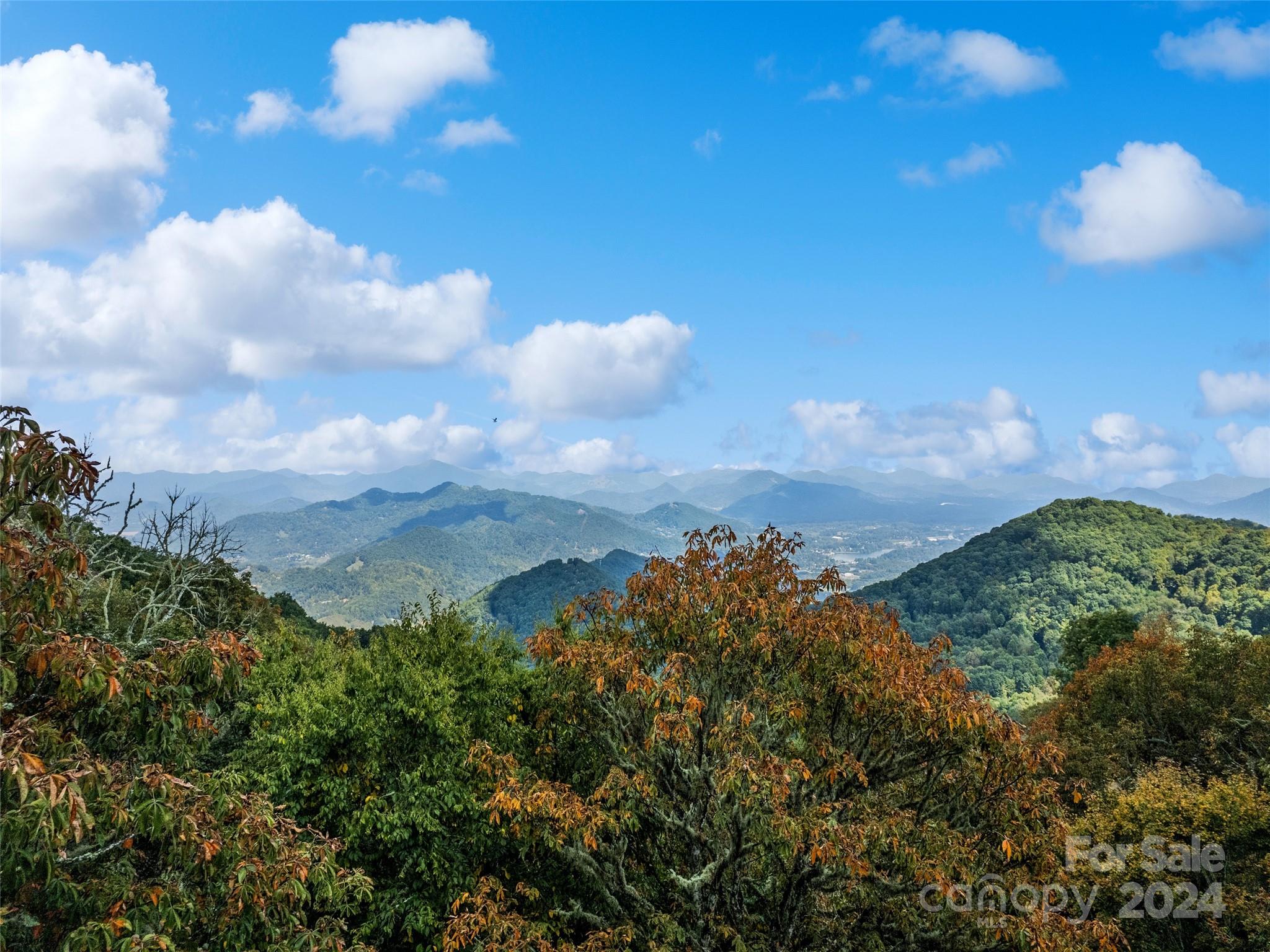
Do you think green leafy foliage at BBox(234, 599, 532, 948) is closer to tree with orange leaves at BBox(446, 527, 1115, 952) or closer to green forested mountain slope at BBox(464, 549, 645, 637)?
tree with orange leaves at BBox(446, 527, 1115, 952)

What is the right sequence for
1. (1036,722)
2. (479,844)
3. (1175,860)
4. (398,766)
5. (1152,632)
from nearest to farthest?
1. (479,844)
2. (398,766)
3. (1175,860)
4. (1036,722)
5. (1152,632)

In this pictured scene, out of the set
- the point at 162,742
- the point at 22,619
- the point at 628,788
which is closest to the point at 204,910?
the point at 162,742

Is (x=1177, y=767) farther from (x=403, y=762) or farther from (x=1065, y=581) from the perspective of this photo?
(x=1065, y=581)

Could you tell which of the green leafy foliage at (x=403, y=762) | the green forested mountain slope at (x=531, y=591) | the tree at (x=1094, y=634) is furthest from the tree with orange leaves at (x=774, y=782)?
the green forested mountain slope at (x=531, y=591)

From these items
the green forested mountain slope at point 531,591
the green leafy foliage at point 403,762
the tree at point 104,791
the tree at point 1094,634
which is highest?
the tree at point 104,791

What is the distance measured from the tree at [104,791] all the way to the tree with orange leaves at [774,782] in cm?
338

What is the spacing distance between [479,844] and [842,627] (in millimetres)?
6649

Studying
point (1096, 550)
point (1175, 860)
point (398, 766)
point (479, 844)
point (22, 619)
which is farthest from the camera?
point (1096, 550)

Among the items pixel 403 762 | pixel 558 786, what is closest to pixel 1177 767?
pixel 558 786

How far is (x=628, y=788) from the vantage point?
8.63m

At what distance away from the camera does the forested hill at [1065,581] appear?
78.9 m

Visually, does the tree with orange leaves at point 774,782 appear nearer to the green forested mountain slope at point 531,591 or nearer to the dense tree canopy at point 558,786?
the dense tree canopy at point 558,786

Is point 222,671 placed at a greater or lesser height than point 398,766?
greater

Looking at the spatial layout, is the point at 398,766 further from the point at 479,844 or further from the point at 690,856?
the point at 690,856
